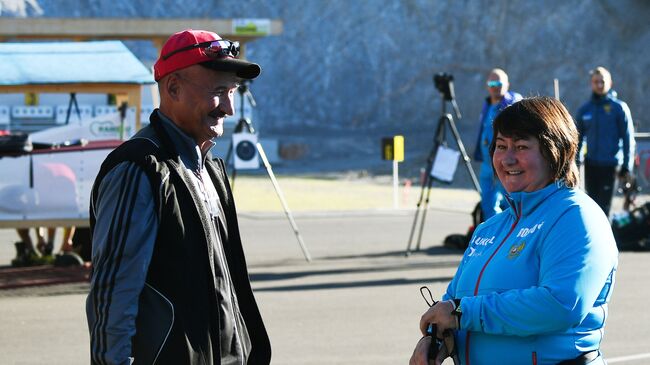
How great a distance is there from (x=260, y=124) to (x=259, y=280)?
38.1 meters

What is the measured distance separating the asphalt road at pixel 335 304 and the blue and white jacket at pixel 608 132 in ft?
3.91

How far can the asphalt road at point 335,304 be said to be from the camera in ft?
26.9

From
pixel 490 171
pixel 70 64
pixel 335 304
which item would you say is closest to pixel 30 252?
pixel 70 64

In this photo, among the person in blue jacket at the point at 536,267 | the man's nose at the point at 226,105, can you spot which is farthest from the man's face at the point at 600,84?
the man's nose at the point at 226,105

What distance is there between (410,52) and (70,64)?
40.9 m

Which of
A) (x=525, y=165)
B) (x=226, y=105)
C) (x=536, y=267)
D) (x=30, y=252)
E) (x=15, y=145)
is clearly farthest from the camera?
(x=30, y=252)

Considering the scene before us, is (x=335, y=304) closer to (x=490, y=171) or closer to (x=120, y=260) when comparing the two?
(x=490, y=171)

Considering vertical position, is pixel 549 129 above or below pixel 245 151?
above

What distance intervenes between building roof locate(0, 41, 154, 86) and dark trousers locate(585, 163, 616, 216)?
507 cm

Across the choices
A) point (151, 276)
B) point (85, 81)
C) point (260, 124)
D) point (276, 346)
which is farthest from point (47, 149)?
point (260, 124)

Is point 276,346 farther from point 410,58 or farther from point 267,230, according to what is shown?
point 410,58

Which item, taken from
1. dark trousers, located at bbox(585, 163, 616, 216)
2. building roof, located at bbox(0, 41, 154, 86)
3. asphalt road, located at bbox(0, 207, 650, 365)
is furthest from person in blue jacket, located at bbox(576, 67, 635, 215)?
building roof, located at bbox(0, 41, 154, 86)

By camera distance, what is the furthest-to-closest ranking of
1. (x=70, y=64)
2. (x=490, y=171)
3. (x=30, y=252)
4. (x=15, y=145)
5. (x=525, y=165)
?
(x=30, y=252) → (x=70, y=64) → (x=490, y=171) → (x=15, y=145) → (x=525, y=165)

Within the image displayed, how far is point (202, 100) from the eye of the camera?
3656 millimetres
